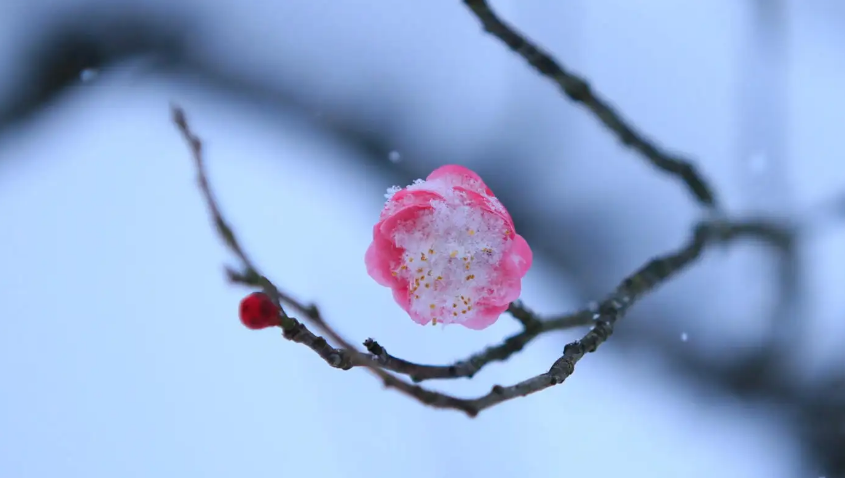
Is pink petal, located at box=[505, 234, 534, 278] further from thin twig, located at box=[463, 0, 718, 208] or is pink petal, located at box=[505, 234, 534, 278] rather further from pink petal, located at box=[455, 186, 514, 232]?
thin twig, located at box=[463, 0, 718, 208]

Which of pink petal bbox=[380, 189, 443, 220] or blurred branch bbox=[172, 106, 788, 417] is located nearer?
blurred branch bbox=[172, 106, 788, 417]

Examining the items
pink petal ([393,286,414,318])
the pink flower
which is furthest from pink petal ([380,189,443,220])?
pink petal ([393,286,414,318])

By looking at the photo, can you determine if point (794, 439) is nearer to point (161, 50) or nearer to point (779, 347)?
point (779, 347)

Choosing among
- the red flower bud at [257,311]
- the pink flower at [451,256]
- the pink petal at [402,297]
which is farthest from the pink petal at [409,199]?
the red flower bud at [257,311]

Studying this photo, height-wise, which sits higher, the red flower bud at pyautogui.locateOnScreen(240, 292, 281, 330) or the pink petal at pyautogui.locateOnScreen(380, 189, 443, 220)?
the pink petal at pyautogui.locateOnScreen(380, 189, 443, 220)

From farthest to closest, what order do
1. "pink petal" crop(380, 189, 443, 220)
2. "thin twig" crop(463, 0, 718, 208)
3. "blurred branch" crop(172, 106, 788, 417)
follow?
"thin twig" crop(463, 0, 718, 208) < "pink petal" crop(380, 189, 443, 220) < "blurred branch" crop(172, 106, 788, 417)

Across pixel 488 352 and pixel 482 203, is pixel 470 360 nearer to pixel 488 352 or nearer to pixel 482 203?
pixel 488 352

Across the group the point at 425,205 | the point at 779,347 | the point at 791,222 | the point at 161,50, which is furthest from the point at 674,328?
the point at 161,50

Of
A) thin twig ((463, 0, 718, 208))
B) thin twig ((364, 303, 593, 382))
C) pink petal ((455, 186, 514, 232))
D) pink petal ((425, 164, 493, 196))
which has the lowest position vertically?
thin twig ((364, 303, 593, 382))
